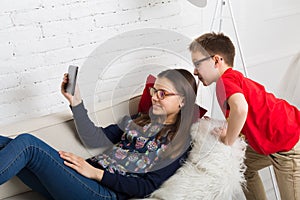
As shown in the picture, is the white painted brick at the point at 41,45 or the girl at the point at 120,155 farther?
the white painted brick at the point at 41,45

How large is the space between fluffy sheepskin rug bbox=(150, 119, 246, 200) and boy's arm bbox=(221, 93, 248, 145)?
6cm

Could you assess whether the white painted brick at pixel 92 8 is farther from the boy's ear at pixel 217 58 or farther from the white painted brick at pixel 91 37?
the boy's ear at pixel 217 58

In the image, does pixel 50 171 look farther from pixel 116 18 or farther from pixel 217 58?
pixel 116 18

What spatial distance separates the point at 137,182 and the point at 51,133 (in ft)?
1.31

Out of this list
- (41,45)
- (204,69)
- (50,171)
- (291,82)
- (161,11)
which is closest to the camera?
(50,171)

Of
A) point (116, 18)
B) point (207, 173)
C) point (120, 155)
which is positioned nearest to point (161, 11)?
point (116, 18)

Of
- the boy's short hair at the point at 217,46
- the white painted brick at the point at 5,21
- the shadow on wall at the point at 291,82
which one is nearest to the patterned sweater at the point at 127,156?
the boy's short hair at the point at 217,46

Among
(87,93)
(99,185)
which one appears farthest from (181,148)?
(87,93)

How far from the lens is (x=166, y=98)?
1537 millimetres

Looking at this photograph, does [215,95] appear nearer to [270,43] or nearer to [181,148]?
[181,148]

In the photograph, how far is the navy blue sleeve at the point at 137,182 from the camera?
149 centimetres

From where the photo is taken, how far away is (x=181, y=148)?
155 cm

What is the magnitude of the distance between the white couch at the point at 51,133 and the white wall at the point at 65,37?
0.23m

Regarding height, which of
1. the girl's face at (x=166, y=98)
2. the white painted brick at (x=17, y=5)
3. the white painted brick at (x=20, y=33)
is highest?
the white painted brick at (x=17, y=5)
